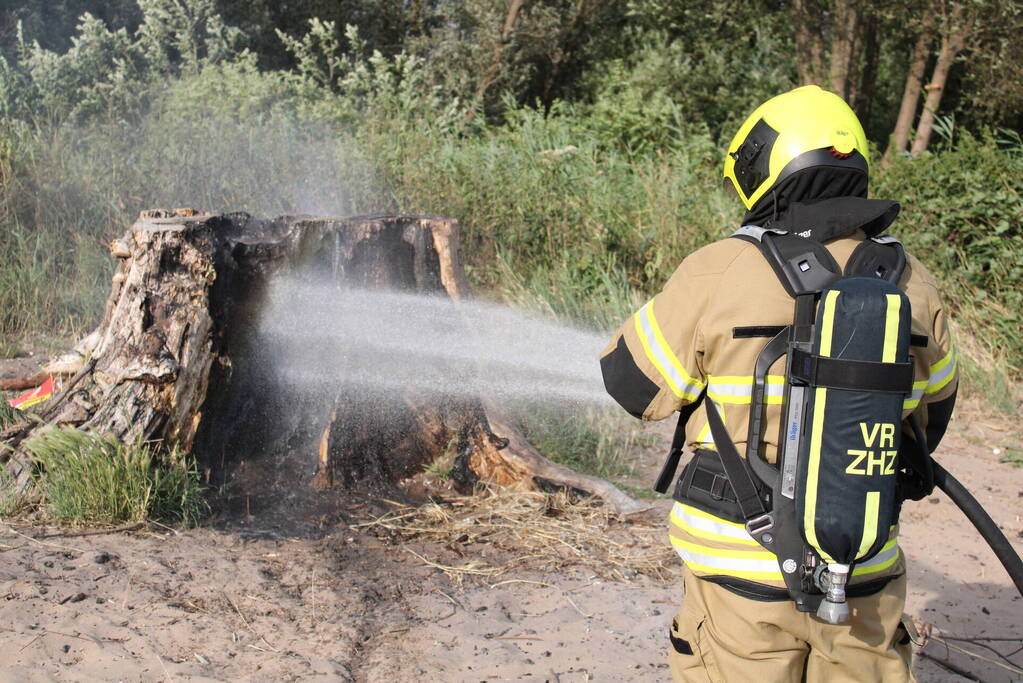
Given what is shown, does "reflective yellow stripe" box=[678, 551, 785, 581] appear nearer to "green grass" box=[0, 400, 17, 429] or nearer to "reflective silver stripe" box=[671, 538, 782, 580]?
"reflective silver stripe" box=[671, 538, 782, 580]

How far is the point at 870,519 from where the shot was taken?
6.02 feet

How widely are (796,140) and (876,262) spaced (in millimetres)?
307

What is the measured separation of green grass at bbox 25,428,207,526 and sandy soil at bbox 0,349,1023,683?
0.09 meters

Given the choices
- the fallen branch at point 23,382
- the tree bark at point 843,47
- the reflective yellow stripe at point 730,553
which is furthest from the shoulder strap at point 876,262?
the tree bark at point 843,47

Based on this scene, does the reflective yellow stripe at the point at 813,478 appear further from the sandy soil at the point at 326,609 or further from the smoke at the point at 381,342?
the smoke at the point at 381,342

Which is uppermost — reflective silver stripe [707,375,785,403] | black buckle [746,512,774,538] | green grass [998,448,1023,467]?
reflective silver stripe [707,375,785,403]

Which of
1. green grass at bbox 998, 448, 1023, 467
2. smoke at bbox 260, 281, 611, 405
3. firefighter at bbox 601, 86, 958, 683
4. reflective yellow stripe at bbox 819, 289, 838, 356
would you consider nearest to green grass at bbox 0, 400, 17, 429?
smoke at bbox 260, 281, 611, 405

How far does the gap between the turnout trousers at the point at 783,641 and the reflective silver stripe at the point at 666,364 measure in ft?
1.35

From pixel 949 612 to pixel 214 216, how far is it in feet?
11.3

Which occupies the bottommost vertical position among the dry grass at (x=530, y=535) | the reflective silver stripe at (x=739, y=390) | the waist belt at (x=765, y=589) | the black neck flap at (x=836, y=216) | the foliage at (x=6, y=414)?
the dry grass at (x=530, y=535)

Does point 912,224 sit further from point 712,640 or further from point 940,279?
point 712,640

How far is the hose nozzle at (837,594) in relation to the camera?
6.04 feet

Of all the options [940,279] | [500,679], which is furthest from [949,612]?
[940,279]

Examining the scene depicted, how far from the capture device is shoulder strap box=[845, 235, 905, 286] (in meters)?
1.92
